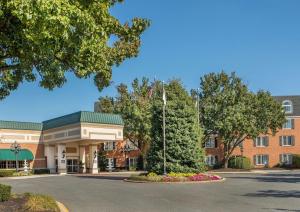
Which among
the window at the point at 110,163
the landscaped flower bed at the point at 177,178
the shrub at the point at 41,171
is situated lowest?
the shrub at the point at 41,171

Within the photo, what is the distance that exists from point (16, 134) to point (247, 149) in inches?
1390

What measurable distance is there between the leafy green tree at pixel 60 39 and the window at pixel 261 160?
58.3 m

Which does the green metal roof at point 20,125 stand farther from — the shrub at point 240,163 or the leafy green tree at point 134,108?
the shrub at point 240,163

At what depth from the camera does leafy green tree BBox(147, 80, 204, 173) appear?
119ft

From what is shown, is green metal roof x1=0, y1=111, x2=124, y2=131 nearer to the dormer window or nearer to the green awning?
the green awning

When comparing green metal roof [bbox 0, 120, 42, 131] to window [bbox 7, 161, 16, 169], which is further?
window [bbox 7, 161, 16, 169]

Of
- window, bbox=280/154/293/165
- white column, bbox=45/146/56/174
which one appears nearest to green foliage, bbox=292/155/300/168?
window, bbox=280/154/293/165

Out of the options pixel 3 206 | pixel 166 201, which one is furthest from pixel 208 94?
pixel 3 206

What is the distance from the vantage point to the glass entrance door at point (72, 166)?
198 ft

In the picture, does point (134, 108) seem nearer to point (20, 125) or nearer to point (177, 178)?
point (20, 125)

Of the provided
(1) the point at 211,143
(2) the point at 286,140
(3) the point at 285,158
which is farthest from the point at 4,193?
(2) the point at 286,140

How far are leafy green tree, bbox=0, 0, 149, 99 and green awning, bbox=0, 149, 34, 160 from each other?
131 ft

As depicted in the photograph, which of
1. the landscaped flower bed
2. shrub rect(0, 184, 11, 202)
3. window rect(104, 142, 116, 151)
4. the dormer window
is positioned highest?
the dormer window

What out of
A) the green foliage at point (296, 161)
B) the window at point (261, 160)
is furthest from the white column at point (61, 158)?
the green foliage at point (296, 161)
